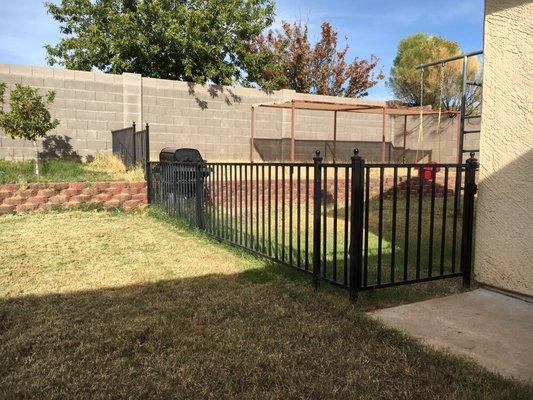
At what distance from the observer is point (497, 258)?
13.1 ft

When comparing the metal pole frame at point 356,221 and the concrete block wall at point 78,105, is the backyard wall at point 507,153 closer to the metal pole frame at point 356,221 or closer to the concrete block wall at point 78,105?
the metal pole frame at point 356,221

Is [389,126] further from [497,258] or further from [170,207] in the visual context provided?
[497,258]

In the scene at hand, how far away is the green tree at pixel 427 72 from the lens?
25.8 metres

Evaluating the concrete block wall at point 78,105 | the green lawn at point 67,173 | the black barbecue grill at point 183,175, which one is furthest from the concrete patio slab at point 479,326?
the concrete block wall at point 78,105

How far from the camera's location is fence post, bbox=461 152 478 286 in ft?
13.0

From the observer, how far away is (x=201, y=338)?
2.97 metres

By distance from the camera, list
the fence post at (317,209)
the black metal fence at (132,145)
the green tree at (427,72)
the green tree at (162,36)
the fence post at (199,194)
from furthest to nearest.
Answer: the green tree at (427,72) → the green tree at (162,36) → the black metal fence at (132,145) → the fence post at (199,194) → the fence post at (317,209)

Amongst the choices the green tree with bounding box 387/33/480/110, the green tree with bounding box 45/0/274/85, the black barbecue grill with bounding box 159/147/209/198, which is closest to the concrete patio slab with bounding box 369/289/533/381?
the black barbecue grill with bounding box 159/147/209/198

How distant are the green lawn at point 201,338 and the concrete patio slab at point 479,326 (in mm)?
169

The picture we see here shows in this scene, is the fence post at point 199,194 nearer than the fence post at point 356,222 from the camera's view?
No

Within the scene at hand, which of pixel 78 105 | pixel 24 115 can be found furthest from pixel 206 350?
pixel 78 105

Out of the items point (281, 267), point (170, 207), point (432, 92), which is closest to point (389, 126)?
point (432, 92)

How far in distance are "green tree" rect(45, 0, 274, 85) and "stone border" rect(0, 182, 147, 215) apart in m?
11.4

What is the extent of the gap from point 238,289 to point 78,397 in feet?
6.07
